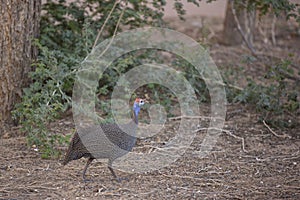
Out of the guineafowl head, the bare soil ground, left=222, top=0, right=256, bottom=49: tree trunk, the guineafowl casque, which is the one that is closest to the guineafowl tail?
the guineafowl casque

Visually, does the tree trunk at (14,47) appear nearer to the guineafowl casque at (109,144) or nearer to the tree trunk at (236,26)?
the guineafowl casque at (109,144)

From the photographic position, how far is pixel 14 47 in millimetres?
5648

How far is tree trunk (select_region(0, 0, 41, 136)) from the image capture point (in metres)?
5.54

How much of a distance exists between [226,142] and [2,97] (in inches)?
92.7

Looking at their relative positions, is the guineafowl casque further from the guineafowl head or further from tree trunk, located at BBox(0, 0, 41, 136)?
tree trunk, located at BBox(0, 0, 41, 136)

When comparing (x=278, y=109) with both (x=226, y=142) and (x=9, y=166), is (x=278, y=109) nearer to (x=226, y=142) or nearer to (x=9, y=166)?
(x=226, y=142)

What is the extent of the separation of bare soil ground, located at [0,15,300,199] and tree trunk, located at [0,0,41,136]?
14.2 inches

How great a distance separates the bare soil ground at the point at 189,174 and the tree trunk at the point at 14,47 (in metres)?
0.36

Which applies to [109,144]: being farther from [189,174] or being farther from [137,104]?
[189,174]

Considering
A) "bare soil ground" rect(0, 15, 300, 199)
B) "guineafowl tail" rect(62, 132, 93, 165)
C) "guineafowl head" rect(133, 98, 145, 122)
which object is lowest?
"bare soil ground" rect(0, 15, 300, 199)

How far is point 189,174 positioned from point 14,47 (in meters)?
2.23

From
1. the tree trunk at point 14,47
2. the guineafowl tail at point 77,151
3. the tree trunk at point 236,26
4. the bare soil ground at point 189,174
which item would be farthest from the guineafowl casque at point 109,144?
the tree trunk at point 236,26

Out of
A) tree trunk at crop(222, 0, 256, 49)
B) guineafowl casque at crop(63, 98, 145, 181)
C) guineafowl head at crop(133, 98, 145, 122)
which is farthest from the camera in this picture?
tree trunk at crop(222, 0, 256, 49)

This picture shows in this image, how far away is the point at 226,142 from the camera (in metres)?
5.82
